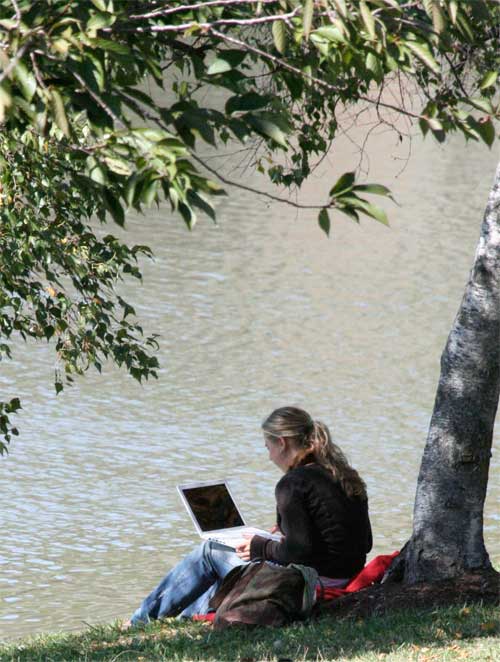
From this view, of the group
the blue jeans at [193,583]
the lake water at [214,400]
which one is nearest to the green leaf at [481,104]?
the blue jeans at [193,583]

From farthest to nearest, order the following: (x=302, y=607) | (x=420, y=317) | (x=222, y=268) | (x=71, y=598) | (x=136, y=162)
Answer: (x=222, y=268), (x=420, y=317), (x=71, y=598), (x=302, y=607), (x=136, y=162)

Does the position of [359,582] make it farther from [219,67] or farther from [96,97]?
[96,97]

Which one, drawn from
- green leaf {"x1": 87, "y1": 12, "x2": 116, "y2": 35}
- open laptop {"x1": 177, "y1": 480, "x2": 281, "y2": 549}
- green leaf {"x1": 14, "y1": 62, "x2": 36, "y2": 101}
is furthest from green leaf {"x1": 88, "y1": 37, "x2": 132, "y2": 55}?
open laptop {"x1": 177, "y1": 480, "x2": 281, "y2": 549}

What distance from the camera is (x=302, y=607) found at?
17.6 ft

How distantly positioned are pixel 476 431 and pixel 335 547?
791 mm

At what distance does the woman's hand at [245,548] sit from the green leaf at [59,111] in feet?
10.2

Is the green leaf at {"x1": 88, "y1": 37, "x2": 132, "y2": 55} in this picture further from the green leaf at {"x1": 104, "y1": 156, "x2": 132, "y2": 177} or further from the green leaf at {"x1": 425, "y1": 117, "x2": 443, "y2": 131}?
the green leaf at {"x1": 425, "y1": 117, "x2": 443, "y2": 131}

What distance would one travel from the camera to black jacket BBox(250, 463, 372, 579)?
5395 mm

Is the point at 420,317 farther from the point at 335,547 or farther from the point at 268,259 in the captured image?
the point at 335,547

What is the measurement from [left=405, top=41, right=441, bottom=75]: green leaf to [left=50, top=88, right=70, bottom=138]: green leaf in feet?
2.92

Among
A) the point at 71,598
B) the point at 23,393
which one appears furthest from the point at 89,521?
the point at 23,393

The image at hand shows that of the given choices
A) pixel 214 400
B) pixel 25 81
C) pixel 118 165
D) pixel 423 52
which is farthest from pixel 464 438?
pixel 214 400

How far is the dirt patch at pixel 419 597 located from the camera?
5.43m

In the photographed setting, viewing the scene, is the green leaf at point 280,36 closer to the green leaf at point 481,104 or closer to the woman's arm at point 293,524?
the green leaf at point 481,104
